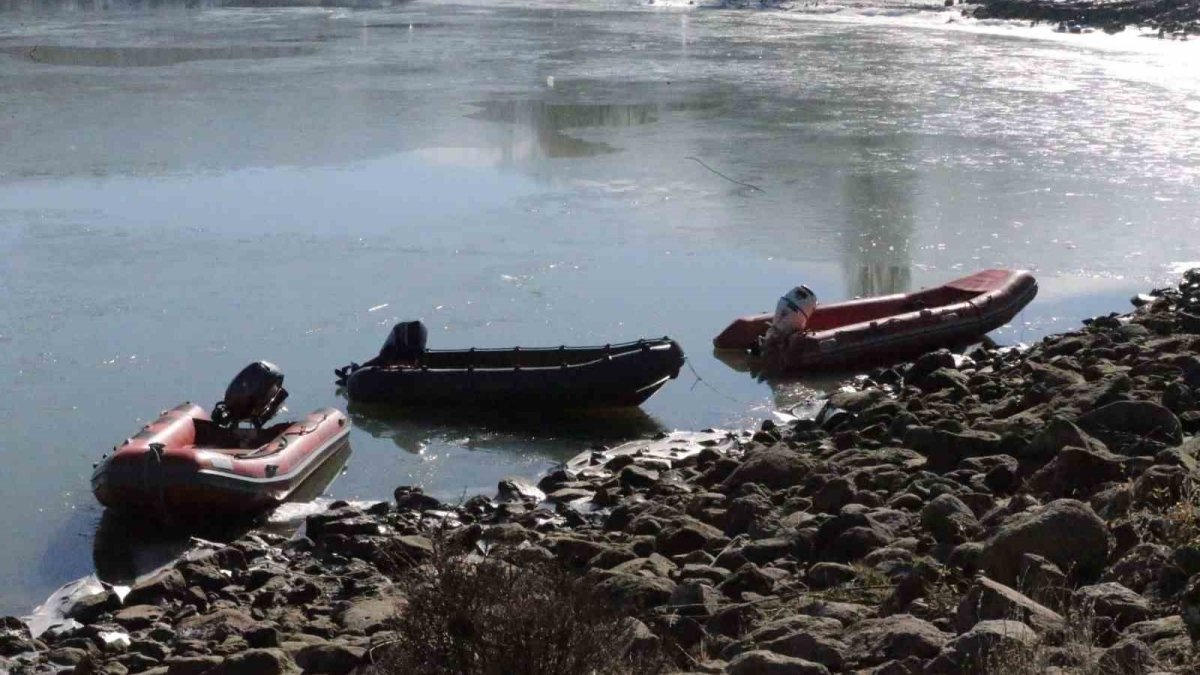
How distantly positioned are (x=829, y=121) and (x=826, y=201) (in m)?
4.99

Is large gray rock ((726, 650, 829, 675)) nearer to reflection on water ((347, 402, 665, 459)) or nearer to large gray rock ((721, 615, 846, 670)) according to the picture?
large gray rock ((721, 615, 846, 670))

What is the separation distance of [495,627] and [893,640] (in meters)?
1.14

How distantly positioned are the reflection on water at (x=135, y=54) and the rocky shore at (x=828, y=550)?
1955 cm

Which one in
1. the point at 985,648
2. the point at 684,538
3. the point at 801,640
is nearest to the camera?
the point at 985,648

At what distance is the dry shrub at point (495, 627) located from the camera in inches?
129

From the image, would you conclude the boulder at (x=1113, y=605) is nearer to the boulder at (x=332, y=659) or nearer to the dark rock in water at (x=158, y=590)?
the boulder at (x=332, y=659)

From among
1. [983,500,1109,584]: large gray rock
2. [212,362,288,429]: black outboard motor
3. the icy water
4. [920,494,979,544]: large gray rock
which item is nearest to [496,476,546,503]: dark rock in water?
the icy water

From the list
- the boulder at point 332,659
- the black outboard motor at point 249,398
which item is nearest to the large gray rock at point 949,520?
the boulder at point 332,659

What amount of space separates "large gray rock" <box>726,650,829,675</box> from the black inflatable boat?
5068 mm

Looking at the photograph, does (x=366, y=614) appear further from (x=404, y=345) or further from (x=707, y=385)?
(x=707, y=385)

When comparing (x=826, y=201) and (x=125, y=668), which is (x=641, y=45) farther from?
(x=125, y=668)

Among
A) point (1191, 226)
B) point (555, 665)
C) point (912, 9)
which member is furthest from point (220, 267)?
point (912, 9)

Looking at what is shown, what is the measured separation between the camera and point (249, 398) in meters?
8.21

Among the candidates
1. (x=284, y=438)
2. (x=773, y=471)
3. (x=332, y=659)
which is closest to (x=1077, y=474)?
(x=773, y=471)
